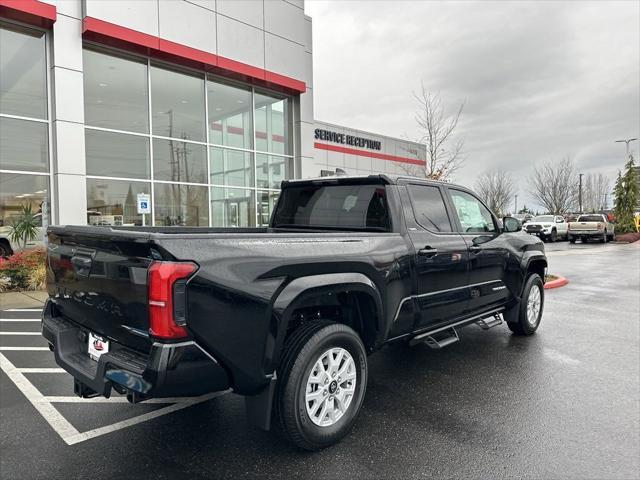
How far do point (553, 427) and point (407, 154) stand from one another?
3294cm

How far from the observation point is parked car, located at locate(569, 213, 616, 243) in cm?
2786

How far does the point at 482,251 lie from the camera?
4.89 m

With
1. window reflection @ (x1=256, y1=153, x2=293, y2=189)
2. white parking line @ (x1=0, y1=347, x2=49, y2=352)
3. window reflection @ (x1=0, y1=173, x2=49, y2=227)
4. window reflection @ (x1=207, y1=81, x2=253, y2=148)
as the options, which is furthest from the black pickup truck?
window reflection @ (x1=256, y1=153, x2=293, y2=189)

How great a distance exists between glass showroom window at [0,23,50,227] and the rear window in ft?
31.1

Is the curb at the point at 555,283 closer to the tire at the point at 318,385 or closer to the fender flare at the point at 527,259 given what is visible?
the fender flare at the point at 527,259

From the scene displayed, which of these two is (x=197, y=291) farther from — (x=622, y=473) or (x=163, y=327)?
(x=622, y=473)

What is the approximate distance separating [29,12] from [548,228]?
1151 inches

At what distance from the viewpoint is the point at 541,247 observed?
634cm

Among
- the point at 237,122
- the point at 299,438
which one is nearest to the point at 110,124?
the point at 237,122

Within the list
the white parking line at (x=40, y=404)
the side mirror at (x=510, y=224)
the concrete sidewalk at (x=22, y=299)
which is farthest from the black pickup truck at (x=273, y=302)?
the concrete sidewalk at (x=22, y=299)

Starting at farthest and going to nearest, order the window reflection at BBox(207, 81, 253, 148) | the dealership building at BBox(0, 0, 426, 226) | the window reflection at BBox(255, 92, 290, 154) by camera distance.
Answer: the window reflection at BBox(255, 92, 290, 154), the window reflection at BBox(207, 81, 253, 148), the dealership building at BBox(0, 0, 426, 226)

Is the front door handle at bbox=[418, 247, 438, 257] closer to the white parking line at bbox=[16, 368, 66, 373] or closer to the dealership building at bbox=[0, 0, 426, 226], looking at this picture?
the white parking line at bbox=[16, 368, 66, 373]

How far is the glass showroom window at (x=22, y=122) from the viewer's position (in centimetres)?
1133

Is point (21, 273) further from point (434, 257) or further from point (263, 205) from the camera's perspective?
point (434, 257)
